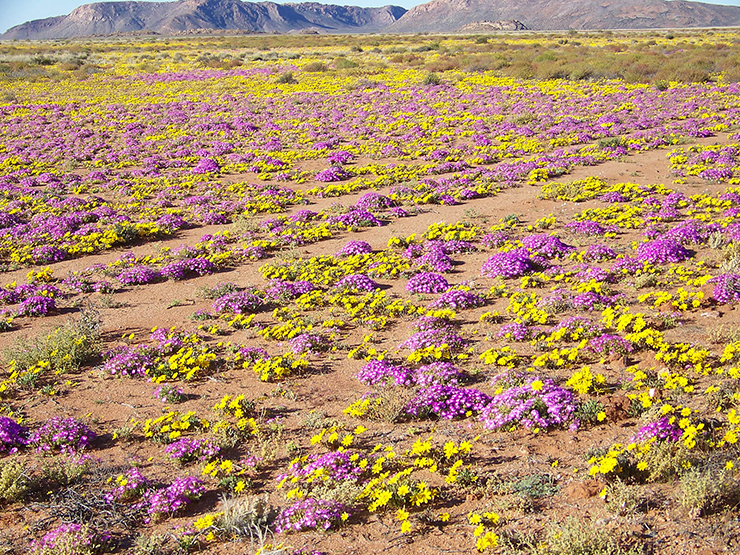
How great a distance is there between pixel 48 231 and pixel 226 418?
11244 millimetres

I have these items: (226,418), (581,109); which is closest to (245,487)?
(226,418)

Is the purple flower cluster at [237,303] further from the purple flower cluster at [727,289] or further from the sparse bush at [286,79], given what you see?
the sparse bush at [286,79]

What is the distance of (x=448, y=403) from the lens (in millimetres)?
6738

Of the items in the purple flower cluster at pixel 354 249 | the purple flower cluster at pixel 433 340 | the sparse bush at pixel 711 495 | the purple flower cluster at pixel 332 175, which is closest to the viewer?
the sparse bush at pixel 711 495

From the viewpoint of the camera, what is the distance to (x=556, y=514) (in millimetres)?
4816

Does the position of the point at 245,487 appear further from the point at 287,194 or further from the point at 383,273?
the point at 287,194

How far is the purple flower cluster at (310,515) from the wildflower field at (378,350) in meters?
0.04

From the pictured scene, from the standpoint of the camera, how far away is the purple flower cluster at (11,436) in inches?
254

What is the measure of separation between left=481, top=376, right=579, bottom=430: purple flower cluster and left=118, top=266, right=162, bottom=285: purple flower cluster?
29.1 feet

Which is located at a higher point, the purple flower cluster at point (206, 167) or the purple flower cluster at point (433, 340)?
the purple flower cluster at point (206, 167)

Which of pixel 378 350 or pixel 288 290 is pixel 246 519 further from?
pixel 288 290

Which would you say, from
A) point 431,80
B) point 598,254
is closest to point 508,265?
point 598,254

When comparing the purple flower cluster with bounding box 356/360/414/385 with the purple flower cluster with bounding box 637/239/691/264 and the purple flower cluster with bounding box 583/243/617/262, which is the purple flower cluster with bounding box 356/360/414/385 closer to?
the purple flower cluster with bounding box 583/243/617/262

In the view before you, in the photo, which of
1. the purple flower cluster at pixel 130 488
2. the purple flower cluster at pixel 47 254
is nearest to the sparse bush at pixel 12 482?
the purple flower cluster at pixel 130 488
